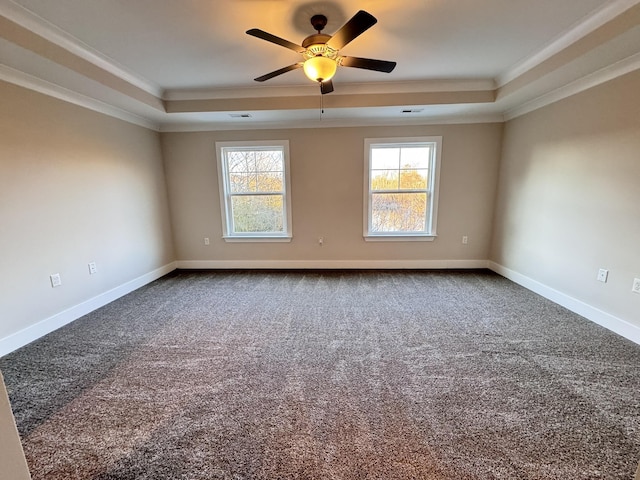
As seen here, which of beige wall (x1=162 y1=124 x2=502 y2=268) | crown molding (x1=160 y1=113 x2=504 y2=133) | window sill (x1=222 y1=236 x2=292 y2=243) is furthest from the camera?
window sill (x1=222 y1=236 x2=292 y2=243)

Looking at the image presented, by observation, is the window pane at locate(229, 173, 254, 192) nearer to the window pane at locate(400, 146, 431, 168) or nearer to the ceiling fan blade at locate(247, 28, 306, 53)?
the window pane at locate(400, 146, 431, 168)

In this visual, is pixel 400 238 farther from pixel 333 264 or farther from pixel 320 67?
pixel 320 67

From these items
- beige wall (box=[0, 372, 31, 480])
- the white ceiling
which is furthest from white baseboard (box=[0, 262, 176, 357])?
beige wall (box=[0, 372, 31, 480])

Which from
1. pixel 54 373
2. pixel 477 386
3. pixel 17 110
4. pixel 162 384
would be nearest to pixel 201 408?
pixel 162 384

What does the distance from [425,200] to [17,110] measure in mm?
4855

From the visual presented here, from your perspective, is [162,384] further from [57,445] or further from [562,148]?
[562,148]

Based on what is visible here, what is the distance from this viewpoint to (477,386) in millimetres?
1861

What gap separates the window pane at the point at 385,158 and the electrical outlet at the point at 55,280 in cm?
415

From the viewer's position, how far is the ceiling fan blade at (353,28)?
1643mm

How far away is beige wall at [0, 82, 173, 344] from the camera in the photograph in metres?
2.41

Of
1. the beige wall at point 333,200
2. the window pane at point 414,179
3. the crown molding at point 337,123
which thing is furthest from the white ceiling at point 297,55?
the window pane at point 414,179

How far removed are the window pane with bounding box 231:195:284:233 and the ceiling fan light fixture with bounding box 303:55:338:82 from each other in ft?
8.18

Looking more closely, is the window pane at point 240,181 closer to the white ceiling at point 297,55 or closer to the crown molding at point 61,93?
the white ceiling at point 297,55

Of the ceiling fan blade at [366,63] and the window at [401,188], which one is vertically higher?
the ceiling fan blade at [366,63]
